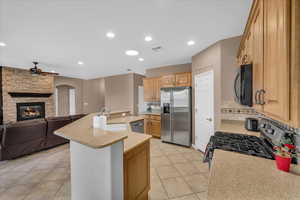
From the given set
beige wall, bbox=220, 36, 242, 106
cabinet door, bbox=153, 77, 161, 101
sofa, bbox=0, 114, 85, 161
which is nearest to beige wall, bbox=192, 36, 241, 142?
beige wall, bbox=220, 36, 242, 106

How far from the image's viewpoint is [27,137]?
2.95 metres

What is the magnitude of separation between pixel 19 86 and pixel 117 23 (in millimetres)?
5720

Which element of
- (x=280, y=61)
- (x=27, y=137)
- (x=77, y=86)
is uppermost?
(x=77, y=86)

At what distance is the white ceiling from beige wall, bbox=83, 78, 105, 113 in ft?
15.7

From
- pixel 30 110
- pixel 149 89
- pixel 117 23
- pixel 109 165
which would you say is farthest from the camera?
pixel 30 110

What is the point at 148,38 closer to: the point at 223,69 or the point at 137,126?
the point at 223,69

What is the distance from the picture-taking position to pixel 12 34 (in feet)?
7.32

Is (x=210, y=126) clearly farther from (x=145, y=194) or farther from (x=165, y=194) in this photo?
(x=145, y=194)

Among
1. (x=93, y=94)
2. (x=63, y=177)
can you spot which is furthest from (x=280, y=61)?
(x=93, y=94)

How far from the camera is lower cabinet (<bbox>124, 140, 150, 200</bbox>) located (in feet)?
4.18

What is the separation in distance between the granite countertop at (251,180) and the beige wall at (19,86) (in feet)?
23.0

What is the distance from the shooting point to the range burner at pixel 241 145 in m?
1.11

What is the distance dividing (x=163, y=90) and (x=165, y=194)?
2.78m

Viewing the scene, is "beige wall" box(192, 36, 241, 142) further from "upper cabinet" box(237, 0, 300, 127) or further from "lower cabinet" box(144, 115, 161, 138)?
"lower cabinet" box(144, 115, 161, 138)
